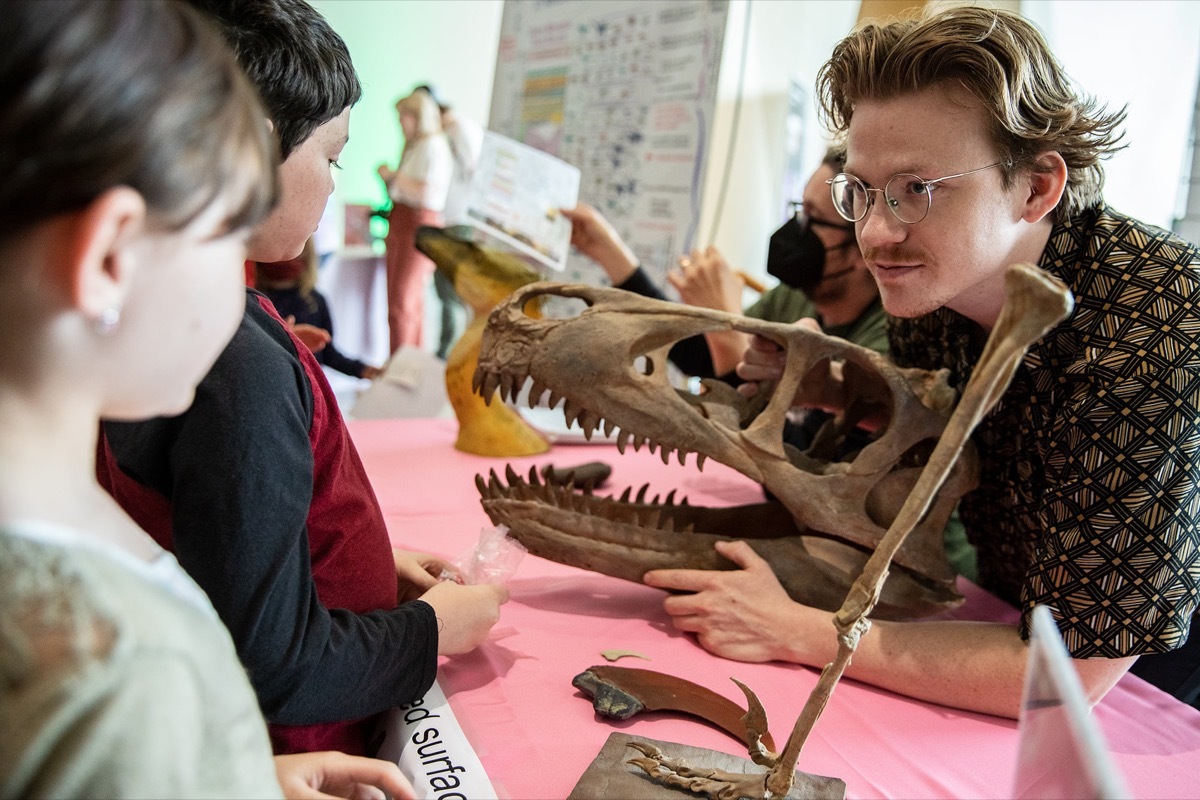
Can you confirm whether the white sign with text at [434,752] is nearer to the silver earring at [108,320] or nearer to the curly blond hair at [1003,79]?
the silver earring at [108,320]

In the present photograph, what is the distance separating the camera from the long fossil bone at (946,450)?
71cm

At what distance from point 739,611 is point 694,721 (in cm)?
21

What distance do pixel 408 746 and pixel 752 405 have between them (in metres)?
0.76

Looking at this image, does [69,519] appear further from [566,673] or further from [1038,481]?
[1038,481]

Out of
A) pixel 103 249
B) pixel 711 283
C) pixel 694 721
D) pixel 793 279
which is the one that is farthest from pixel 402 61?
pixel 103 249

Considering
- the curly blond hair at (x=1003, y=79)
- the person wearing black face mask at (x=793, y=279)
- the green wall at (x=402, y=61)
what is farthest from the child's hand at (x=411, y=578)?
the green wall at (x=402, y=61)

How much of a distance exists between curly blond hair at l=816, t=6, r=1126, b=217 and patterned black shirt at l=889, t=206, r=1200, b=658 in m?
0.11

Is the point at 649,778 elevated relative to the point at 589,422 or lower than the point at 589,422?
lower

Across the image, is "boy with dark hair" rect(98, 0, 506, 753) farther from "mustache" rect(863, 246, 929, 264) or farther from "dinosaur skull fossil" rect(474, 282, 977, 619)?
"mustache" rect(863, 246, 929, 264)

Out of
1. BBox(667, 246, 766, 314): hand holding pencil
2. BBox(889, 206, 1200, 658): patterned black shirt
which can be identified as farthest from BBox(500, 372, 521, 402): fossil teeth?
BBox(667, 246, 766, 314): hand holding pencil

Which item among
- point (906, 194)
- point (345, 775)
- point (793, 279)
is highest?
point (906, 194)

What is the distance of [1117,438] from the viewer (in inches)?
46.1

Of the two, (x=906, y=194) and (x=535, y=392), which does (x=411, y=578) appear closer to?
(x=535, y=392)

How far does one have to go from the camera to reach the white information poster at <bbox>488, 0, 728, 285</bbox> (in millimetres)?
3209
